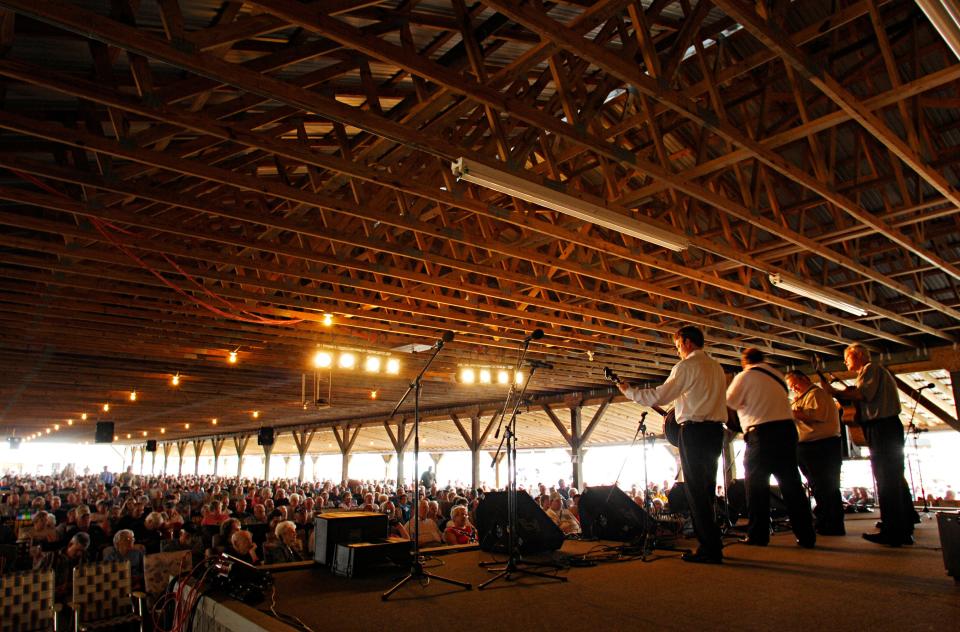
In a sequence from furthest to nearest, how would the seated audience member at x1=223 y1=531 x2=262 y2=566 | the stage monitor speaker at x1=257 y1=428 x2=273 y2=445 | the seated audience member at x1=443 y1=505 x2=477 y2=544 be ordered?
the stage monitor speaker at x1=257 y1=428 x2=273 y2=445 → the seated audience member at x1=443 y1=505 x2=477 y2=544 → the seated audience member at x1=223 y1=531 x2=262 y2=566

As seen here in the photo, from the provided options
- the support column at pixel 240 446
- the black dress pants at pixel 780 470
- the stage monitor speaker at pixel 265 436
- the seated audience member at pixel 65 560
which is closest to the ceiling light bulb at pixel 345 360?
the seated audience member at pixel 65 560

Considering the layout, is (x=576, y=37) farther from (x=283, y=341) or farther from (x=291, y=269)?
(x=283, y=341)

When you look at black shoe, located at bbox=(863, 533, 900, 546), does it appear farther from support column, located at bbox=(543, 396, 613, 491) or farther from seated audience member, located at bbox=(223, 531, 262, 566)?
support column, located at bbox=(543, 396, 613, 491)

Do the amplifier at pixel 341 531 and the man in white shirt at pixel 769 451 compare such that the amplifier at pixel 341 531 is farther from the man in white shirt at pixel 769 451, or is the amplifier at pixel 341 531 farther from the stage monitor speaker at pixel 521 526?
the man in white shirt at pixel 769 451

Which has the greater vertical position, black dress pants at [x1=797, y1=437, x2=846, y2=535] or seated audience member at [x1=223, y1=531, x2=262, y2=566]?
black dress pants at [x1=797, y1=437, x2=846, y2=535]

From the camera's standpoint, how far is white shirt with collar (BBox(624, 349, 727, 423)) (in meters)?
4.29

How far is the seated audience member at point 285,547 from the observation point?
23.8 ft

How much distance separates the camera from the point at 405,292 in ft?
28.1

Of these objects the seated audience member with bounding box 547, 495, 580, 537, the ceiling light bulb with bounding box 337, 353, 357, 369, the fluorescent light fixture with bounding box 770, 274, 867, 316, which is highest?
the fluorescent light fixture with bounding box 770, 274, 867, 316

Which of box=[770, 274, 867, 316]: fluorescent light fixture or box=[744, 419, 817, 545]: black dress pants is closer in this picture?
box=[744, 419, 817, 545]: black dress pants

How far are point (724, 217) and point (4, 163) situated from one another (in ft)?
24.3

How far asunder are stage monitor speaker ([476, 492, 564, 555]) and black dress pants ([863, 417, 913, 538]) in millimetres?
2611

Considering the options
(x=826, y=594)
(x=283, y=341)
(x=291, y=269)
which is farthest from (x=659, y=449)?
(x=826, y=594)

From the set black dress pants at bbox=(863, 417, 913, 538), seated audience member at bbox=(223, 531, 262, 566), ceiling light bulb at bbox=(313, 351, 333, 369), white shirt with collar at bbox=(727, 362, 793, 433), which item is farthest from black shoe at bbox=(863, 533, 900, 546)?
ceiling light bulb at bbox=(313, 351, 333, 369)
